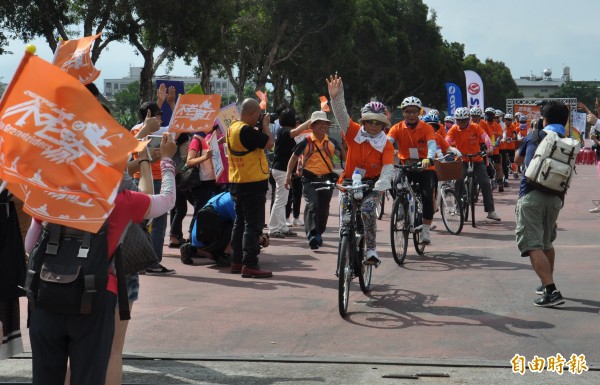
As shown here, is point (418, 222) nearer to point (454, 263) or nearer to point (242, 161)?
point (454, 263)

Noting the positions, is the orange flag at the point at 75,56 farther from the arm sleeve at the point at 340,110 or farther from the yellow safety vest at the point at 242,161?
the yellow safety vest at the point at 242,161

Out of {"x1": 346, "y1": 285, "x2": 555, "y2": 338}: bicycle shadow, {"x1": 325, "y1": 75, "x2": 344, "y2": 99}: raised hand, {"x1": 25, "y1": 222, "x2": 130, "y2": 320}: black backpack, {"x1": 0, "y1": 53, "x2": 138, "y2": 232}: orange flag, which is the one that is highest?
{"x1": 325, "y1": 75, "x2": 344, "y2": 99}: raised hand

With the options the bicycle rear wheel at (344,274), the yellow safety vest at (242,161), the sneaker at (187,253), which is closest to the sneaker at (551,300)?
the bicycle rear wheel at (344,274)

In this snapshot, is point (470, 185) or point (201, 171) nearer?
point (201, 171)

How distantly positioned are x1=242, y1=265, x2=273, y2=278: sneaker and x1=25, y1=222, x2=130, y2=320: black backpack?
19.9 feet

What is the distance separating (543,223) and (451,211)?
5.54 meters

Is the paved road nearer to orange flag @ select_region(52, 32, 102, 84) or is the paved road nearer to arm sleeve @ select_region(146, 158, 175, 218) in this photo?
arm sleeve @ select_region(146, 158, 175, 218)

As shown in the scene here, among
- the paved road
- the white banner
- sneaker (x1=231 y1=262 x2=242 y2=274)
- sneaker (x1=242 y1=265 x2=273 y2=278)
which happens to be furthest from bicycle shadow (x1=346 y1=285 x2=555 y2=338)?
the white banner

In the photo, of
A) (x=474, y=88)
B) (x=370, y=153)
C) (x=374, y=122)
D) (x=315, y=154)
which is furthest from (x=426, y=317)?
(x=474, y=88)

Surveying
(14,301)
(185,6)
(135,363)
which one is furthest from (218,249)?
(185,6)

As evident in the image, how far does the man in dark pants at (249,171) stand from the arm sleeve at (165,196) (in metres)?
4.80

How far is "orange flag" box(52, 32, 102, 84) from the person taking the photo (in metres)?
5.31

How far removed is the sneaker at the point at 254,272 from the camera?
10195 millimetres

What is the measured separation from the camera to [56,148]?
12.1ft
